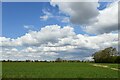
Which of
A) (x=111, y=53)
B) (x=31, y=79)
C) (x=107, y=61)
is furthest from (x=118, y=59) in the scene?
(x=31, y=79)

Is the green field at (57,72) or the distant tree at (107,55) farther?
the distant tree at (107,55)

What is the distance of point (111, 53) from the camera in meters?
146

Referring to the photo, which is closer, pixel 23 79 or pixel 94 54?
pixel 23 79

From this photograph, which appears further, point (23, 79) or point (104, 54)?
point (104, 54)

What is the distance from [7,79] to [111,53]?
5012 inches

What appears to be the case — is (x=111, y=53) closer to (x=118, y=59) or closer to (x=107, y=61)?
(x=107, y=61)

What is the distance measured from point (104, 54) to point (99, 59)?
4.73 meters

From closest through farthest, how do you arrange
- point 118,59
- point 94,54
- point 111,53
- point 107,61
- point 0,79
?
point 0,79 → point 118,59 → point 107,61 → point 111,53 → point 94,54

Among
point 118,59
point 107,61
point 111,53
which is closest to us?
point 118,59

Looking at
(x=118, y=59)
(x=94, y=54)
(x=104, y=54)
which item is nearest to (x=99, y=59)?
(x=104, y=54)

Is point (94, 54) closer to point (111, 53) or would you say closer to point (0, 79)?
point (111, 53)

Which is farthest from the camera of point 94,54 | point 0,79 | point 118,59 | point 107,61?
point 94,54

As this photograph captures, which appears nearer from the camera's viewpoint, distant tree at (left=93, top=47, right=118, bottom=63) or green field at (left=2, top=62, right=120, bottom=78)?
green field at (left=2, top=62, right=120, bottom=78)

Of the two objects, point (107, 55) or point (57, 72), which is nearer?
point (57, 72)
